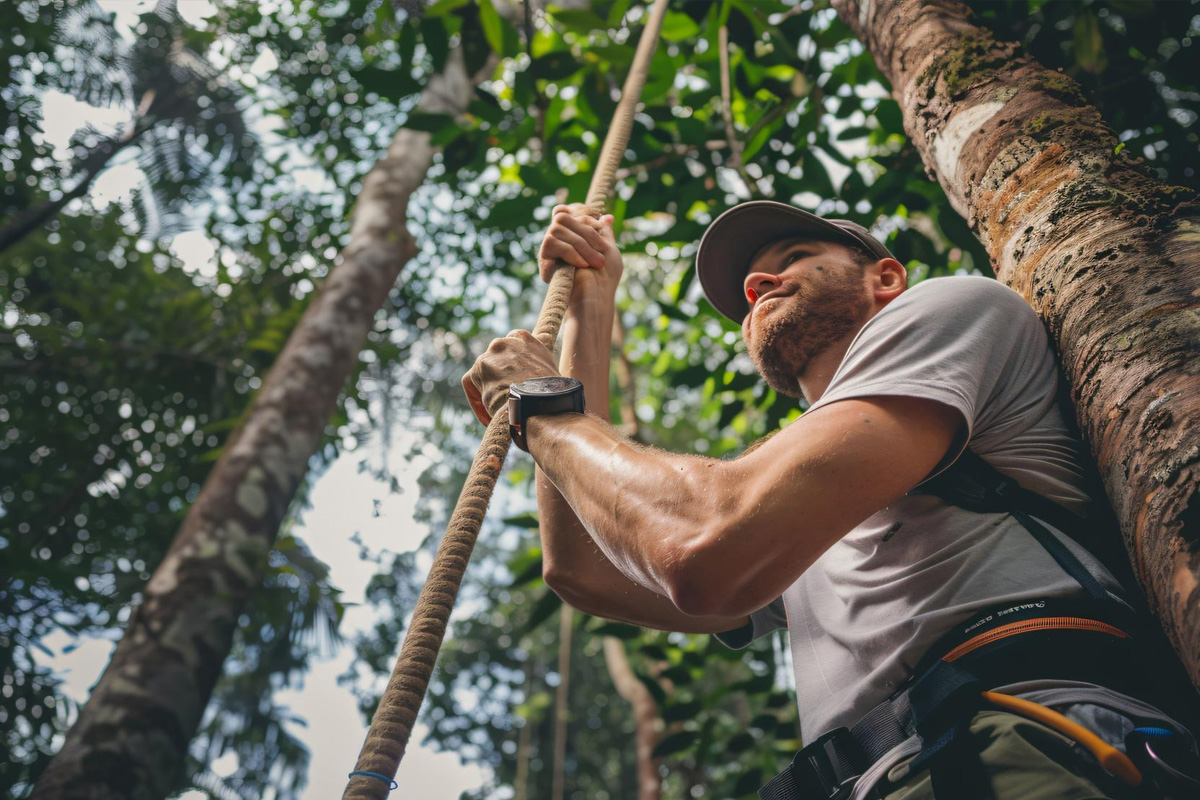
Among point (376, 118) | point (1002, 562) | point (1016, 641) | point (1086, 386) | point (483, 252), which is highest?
point (376, 118)

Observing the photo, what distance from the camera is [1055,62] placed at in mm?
2215

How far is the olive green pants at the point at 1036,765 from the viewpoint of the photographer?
90 cm

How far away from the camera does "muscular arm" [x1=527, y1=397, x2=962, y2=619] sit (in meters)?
1.05

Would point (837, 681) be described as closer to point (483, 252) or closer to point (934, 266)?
point (934, 266)

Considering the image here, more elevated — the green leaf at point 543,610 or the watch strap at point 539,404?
the green leaf at point 543,610

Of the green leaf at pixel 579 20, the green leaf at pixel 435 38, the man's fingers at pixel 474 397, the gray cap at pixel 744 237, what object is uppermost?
the green leaf at pixel 579 20

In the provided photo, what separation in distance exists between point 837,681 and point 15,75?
26.2ft

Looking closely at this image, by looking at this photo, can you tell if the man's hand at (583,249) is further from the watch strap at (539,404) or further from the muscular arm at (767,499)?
the muscular arm at (767,499)

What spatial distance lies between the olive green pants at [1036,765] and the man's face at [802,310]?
2.78ft

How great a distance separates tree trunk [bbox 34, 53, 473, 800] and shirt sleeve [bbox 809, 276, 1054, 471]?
2.27 meters

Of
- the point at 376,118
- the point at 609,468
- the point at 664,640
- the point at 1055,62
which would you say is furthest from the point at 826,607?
the point at 376,118

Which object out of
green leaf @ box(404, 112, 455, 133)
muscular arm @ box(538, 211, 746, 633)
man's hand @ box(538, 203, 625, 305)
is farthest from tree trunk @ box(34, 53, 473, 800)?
muscular arm @ box(538, 211, 746, 633)

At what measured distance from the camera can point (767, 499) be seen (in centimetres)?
105

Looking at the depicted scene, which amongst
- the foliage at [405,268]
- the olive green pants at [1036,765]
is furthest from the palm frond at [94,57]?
the olive green pants at [1036,765]
